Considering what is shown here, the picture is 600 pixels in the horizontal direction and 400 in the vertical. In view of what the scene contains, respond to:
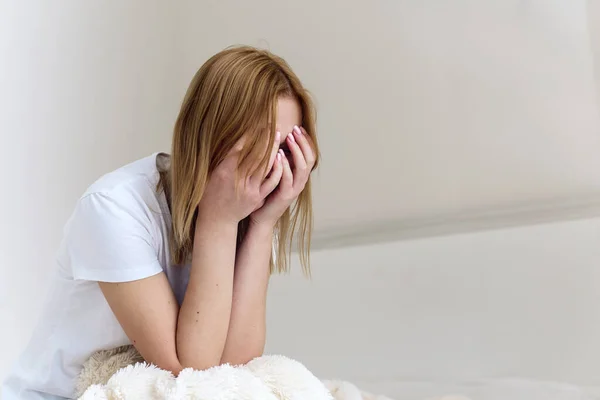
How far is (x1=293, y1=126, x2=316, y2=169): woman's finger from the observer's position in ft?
2.80

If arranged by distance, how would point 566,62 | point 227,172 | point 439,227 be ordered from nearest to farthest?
point 227,172
point 566,62
point 439,227

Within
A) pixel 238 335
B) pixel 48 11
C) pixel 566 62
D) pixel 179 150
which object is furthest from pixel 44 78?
pixel 566 62

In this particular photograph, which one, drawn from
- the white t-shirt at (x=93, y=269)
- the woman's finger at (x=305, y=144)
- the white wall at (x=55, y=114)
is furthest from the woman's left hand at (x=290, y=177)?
the white wall at (x=55, y=114)

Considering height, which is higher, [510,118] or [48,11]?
[48,11]

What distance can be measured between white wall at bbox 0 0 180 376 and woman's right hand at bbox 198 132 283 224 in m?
0.63

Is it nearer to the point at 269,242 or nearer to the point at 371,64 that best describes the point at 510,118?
the point at 371,64

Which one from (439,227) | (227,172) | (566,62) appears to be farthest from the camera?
(439,227)

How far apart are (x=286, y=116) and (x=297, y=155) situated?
0.05 metres

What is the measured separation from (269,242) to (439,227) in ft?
1.95

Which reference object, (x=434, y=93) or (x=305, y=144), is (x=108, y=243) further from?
(x=434, y=93)

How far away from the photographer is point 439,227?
140 cm

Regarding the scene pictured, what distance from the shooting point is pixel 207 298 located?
806 mm

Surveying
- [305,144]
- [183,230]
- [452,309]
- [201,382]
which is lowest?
[452,309]

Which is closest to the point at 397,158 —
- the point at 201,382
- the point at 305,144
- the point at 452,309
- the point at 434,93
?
the point at 434,93
